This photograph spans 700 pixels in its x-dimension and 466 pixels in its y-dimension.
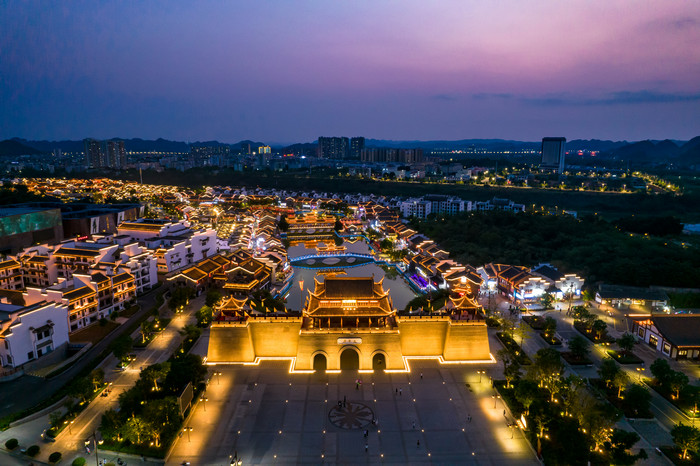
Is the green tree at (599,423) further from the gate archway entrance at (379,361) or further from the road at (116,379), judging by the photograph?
the road at (116,379)

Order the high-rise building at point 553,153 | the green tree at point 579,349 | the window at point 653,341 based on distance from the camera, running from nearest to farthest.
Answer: the green tree at point 579,349
the window at point 653,341
the high-rise building at point 553,153

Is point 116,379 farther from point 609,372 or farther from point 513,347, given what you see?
point 609,372

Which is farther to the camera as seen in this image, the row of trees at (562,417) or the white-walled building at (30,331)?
the white-walled building at (30,331)

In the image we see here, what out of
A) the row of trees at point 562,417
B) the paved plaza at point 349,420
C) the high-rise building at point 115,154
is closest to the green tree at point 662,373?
the row of trees at point 562,417

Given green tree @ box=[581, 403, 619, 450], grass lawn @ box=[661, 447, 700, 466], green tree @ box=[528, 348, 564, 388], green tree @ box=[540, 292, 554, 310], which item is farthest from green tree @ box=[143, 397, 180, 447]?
green tree @ box=[540, 292, 554, 310]

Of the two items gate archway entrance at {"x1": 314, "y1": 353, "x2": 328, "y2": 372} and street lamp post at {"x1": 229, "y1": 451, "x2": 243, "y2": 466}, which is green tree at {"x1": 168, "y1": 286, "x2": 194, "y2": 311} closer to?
gate archway entrance at {"x1": 314, "y1": 353, "x2": 328, "y2": 372}

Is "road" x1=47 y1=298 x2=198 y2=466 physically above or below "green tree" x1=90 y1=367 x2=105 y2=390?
below

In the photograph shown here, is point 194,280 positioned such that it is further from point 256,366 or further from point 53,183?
point 53,183
